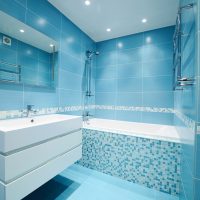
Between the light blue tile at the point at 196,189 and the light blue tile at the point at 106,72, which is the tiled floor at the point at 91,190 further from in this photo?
the light blue tile at the point at 106,72

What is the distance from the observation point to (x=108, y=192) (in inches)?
63.4

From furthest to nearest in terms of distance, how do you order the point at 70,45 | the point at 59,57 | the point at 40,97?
the point at 70,45 → the point at 59,57 → the point at 40,97

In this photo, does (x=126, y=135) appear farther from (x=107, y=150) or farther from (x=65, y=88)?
(x=65, y=88)

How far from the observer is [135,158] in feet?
5.84

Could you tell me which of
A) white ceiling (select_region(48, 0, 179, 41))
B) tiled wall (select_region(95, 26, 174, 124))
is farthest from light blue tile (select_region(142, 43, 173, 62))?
white ceiling (select_region(48, 0, 179, 41))

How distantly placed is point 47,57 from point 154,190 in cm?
225

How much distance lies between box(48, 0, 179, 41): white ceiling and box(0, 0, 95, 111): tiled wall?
0.62ft

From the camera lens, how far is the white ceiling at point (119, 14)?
6.40 feet

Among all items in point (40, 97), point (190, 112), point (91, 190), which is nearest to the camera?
point (190, 112)

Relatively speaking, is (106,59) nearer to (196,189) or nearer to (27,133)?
(27,133)

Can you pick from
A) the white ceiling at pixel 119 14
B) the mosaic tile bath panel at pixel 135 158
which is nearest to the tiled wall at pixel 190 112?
the mosaic tile bath panel at pixel 135 158

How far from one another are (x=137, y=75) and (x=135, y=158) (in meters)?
1.62

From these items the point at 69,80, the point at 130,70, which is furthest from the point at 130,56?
the point at 69,80

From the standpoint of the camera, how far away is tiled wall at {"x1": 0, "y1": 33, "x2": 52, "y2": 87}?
152 centimetres
